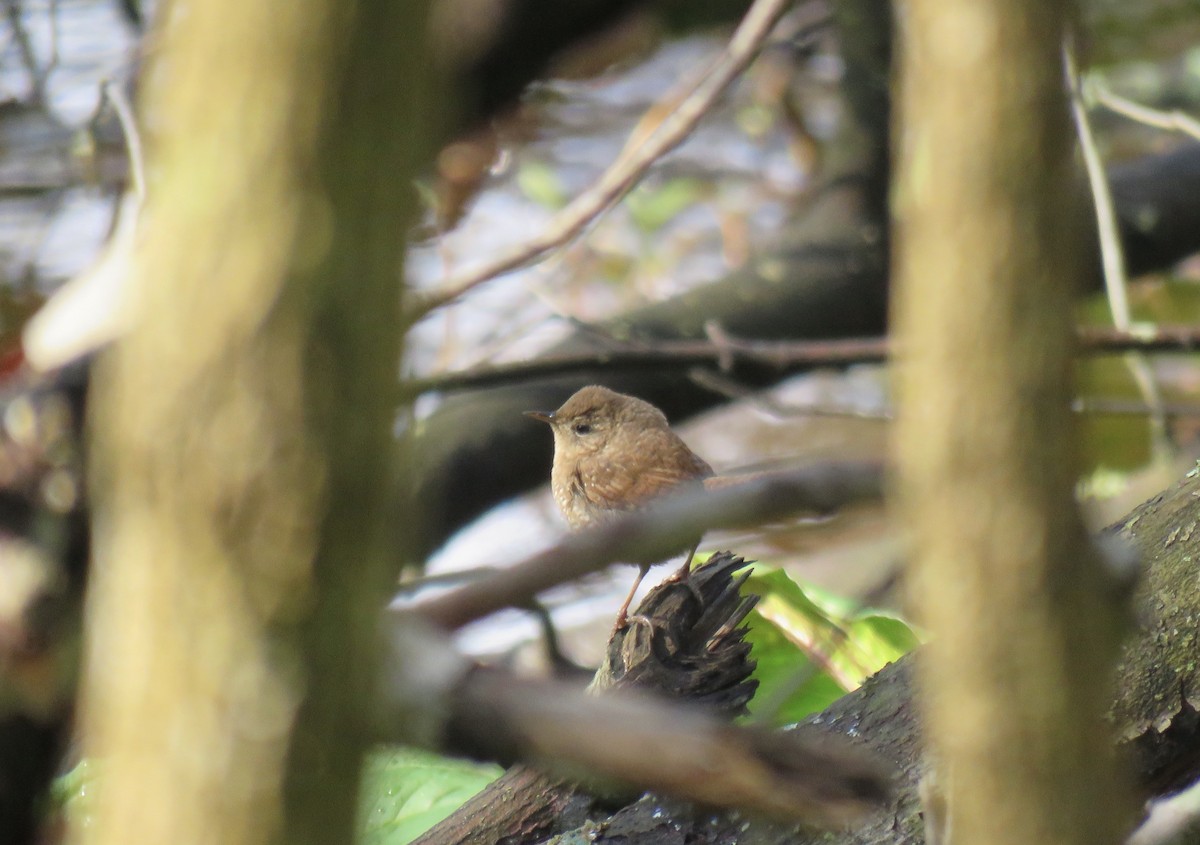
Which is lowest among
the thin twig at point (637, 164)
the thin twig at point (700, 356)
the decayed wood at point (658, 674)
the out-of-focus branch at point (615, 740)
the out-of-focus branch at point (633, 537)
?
the thin twig at point (700, 356)

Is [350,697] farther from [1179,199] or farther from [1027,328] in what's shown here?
[1179,199]

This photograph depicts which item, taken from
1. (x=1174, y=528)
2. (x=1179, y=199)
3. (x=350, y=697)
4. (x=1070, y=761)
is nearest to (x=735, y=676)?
(x=1174, y=528)

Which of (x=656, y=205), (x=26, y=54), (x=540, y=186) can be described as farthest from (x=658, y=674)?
(x=656, y=205)

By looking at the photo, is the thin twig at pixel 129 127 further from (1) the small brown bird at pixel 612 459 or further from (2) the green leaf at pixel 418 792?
(1) the small brown bird at pixel 612 459

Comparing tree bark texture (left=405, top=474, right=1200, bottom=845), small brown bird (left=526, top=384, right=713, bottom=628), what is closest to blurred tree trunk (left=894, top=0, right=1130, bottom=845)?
tree bark texture (left=405, top=474, right=1200, bottom=845)

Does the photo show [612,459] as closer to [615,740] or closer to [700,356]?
[700,356]

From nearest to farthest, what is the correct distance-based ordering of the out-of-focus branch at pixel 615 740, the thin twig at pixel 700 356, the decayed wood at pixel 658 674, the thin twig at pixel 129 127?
the out-of-focus branch at pixel 615 740, the decayed wood at pixel 658 674, the thin twig at pixel 129 127, the thin twig at pixel 700 356

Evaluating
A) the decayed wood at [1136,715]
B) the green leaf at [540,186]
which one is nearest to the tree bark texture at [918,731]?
the decayed wood at [1136,715]
